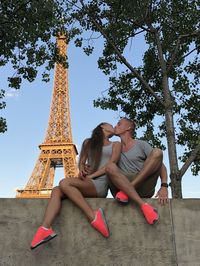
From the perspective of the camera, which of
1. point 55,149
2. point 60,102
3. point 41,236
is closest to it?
point 41,236

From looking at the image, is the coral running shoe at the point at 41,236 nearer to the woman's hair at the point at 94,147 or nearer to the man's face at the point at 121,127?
the woman's hair at the point at 94,147

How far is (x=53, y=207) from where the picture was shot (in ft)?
12.8

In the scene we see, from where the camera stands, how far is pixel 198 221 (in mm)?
4000

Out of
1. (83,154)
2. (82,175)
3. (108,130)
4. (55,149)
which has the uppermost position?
(55,149)

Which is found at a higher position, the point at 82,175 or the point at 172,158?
the point at 172,158

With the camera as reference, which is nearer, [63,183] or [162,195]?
[63,183]

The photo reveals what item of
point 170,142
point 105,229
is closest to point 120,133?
point 105,229

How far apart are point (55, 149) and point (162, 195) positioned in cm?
4081

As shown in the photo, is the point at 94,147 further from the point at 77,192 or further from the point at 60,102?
the point at 60,102

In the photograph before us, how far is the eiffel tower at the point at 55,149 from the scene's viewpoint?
41.8m

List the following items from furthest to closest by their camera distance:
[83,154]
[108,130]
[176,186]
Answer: [176,186]
[108,130]
[83,154]

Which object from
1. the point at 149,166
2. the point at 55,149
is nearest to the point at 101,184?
the point at 149,166

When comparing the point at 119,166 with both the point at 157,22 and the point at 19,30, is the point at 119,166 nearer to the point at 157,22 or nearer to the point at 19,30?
the point at 19,30

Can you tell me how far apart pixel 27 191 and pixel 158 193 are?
38.4 metres
